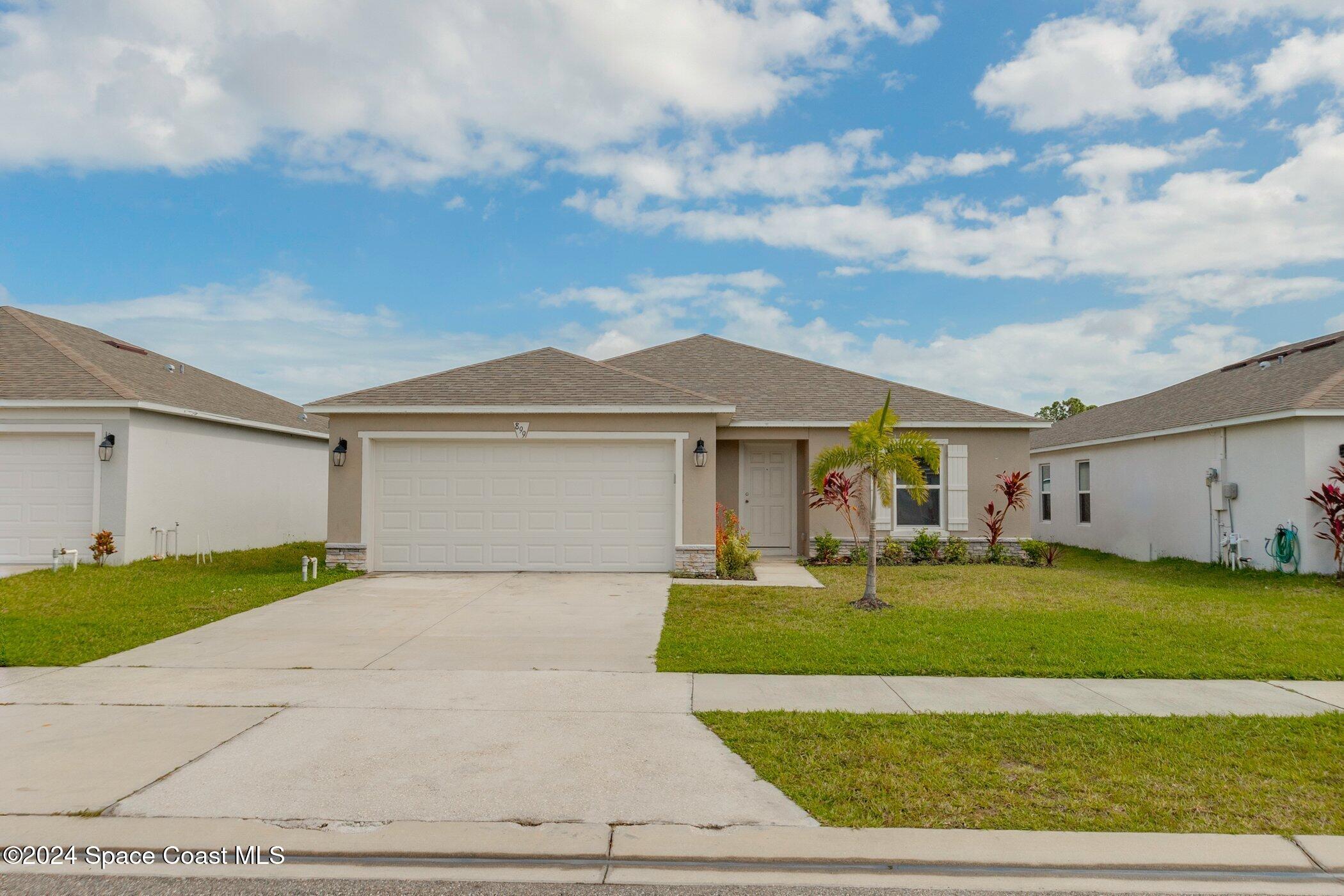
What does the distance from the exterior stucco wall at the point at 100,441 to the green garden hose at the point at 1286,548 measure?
19.5 m

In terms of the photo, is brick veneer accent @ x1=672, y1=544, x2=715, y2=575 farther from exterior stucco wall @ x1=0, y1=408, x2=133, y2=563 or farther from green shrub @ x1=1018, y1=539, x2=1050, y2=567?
exterior stucco wall @ x1=0, y1=408, x2=133, y2=563

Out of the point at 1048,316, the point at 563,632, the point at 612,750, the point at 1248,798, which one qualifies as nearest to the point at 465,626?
the point at 563,632

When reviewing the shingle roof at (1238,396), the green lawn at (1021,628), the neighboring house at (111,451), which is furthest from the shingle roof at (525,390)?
the shingle roof at (1238,396)

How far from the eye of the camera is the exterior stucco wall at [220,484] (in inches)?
Result: 523

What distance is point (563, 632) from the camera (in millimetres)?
8016

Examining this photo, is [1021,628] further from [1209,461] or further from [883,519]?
[1209,461]

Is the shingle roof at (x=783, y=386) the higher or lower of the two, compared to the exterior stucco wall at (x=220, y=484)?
higher

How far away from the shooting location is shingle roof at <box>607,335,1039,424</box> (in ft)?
48.9

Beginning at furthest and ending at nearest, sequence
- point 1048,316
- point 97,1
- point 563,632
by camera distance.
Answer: point 1048,316 < point 97,1 < point 563,632

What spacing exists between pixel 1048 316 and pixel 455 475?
15236 mm

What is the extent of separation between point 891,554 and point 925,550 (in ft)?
2.45

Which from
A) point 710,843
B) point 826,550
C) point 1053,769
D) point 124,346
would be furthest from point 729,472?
point 124,346

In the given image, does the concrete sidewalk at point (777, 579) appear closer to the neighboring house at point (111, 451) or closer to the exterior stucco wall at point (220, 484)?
the exterior stucco wall at point (220, 484)

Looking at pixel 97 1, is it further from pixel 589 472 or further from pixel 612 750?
pixel 612 750
